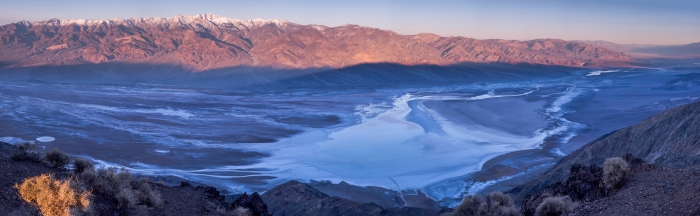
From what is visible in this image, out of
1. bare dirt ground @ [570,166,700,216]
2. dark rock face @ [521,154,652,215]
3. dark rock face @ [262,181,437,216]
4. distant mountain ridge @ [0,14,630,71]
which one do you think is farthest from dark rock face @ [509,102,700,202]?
distant mountain ridge @ [0,14,630,71]

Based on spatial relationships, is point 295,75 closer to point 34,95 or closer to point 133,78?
point 133,78

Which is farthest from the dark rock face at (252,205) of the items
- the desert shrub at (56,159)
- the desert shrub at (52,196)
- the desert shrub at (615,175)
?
the desert shrub at (615,175)

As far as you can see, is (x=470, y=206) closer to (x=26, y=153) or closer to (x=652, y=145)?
(x=26, y=153)

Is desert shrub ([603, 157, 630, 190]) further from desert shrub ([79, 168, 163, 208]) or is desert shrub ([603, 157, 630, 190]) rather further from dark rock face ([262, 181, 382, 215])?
desert shrub ([79, 168, 163, 208])

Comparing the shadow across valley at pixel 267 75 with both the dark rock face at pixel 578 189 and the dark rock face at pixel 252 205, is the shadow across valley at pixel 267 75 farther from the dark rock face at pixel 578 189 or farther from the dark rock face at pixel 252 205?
the dark rock face at pixel 578 189

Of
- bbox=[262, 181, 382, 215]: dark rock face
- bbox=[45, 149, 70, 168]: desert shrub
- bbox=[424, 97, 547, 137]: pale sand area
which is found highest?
bbox=[45, 149, 70, 168]: desert shrub

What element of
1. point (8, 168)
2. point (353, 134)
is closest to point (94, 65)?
point (353, 134)
